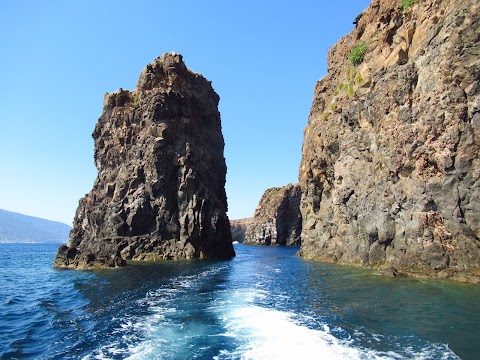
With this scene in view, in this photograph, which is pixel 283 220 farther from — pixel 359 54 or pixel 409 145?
pixel 409 145

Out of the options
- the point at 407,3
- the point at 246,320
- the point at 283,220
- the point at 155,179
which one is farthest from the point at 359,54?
the point at 283,220

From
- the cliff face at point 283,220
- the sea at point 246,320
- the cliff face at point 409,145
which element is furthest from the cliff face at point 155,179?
the cliff face at point 283,220

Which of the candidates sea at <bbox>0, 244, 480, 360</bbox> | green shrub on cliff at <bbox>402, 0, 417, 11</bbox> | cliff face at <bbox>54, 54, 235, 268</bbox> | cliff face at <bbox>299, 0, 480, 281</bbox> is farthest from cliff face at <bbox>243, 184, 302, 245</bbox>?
sea at <bbox>0, 244, 480, 360</bbox>

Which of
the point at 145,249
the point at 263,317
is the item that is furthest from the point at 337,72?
the point at 263,317

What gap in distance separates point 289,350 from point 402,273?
1988 centimetres

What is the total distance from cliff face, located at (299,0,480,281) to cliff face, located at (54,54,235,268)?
20.8 m

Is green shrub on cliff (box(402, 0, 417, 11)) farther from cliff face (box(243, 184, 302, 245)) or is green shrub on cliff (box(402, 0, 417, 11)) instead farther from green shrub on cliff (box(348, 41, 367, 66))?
cliff face (box(243, 184, 302, 245))

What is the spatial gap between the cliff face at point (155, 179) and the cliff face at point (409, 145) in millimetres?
20800

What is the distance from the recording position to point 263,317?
17.3 meters

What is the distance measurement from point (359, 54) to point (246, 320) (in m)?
37.9

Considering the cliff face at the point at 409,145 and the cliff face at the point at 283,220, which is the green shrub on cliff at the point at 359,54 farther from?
the cliff face at the point at 283,220

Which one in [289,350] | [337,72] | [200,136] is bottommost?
[289,350]

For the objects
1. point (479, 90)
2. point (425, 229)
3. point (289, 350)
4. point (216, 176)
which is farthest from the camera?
point (216, 176)

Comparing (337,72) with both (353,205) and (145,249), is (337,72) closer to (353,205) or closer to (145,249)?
(353,205)
